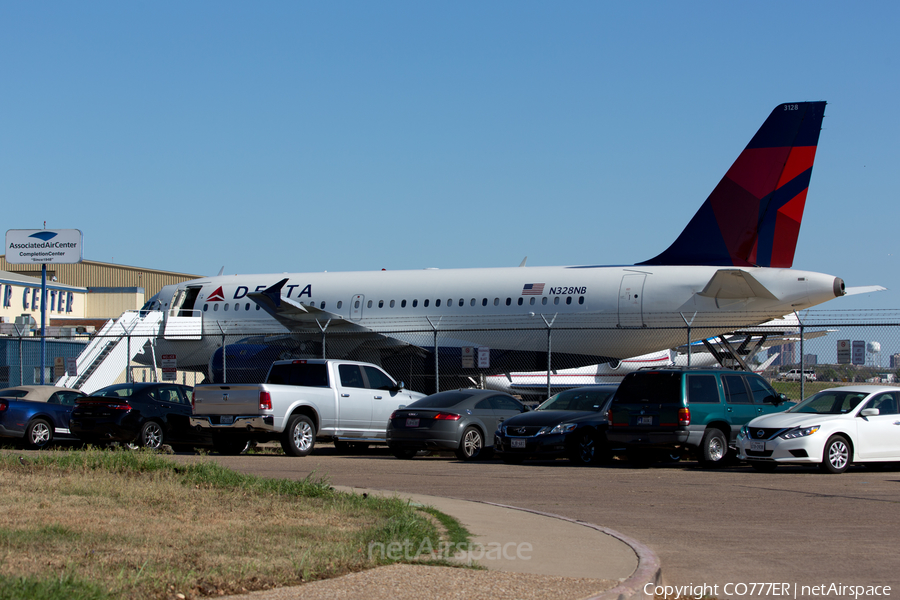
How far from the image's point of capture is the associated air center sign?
33.6 metres

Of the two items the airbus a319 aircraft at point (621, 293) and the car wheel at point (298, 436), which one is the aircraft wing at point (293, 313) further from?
the car wheel at point (298, 436)

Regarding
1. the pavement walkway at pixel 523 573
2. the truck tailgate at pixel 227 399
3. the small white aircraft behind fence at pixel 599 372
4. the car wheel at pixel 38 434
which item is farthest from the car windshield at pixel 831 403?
the car wheel at pixel 38 434

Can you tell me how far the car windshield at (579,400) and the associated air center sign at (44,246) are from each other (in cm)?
2167

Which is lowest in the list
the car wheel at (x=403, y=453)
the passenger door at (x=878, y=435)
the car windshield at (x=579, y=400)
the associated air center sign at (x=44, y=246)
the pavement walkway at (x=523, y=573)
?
the car wheel at (x=403, y=453)

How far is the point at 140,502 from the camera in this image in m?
9.46

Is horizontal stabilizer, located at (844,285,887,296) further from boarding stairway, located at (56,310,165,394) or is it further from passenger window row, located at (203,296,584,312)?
boarding stairway, located at (56,310,165,394)

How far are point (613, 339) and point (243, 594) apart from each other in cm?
2260

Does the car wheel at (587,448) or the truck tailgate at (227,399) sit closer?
the car wheel at (587,448)

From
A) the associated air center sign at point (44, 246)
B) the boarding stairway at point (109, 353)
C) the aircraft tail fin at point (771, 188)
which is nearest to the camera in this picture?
the aircraft tail fin at point (771, 188)

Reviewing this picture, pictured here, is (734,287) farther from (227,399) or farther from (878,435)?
(227,399)

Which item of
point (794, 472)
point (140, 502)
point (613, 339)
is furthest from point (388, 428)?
point (613, 339)

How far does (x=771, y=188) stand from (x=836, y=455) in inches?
519

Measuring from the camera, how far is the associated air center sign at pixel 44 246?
3359cm

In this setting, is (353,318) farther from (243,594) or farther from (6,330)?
(243,594)
